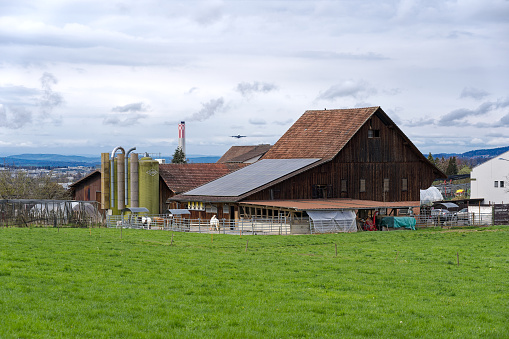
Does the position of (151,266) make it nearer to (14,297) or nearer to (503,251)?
(14,297)

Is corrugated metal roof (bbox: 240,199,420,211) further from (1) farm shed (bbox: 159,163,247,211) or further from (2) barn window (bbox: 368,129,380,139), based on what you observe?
(1) farm shed (bbox: 159,163,247,211)

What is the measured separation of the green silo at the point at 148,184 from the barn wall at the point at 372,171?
15.2m

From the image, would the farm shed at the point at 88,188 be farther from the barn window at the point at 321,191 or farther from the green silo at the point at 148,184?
the barn window at the point at 321,191

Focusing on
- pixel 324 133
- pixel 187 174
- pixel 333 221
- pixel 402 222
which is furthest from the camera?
pixel 187 174

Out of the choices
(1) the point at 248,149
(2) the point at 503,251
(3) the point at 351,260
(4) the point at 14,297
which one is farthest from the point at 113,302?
(1) the point at 248,149

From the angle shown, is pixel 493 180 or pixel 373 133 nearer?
pixel 373 133

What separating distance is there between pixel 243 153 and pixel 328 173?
5692cm

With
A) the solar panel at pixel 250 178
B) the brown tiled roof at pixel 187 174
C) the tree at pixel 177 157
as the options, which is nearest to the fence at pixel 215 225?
the solar panel at pixel 250 178

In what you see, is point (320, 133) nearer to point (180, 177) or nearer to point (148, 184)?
point (180, 177)

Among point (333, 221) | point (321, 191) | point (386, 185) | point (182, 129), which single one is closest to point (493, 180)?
point (386, 185)

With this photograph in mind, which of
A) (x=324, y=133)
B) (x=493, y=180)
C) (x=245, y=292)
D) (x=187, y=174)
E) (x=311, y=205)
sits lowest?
(x=245, y=292)

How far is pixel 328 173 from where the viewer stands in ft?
186

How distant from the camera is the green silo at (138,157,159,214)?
6169 centimetres

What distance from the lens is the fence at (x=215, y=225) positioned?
45500 mm
